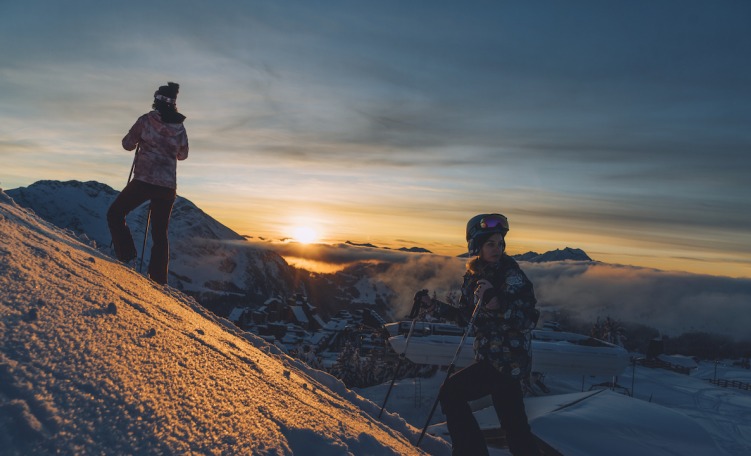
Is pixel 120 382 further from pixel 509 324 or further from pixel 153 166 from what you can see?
pixel 153 166

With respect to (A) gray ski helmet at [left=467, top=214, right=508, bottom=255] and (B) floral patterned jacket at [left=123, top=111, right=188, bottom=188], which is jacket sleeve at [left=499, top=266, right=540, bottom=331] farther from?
(B) floral patterned jacket at [left=123, top=111, right=188, bottom=188]

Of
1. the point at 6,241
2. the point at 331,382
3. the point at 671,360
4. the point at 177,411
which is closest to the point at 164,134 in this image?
the point at 6,241

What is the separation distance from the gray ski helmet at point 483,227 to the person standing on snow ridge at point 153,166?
14.1 ft

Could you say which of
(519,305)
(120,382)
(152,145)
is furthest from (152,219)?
(519,305)

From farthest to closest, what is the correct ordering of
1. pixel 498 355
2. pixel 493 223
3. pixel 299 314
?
pixel 299 314
pixel 493 223
pixel 498 355

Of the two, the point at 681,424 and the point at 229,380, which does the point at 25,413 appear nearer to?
the point at 229,380

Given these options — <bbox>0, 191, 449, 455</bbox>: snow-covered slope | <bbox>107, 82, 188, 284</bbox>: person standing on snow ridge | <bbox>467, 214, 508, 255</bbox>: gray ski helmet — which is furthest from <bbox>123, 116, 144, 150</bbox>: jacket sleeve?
<bbox>467, 214, 508, 255</bbox>: gray ski helmet

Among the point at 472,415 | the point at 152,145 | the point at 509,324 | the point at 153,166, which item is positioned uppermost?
the point at 152,145

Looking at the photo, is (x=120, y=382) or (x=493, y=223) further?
(x=493, y=223)

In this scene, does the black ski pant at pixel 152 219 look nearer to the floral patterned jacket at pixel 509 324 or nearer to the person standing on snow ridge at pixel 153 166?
the person standing on snow ridge at pixel 153 166

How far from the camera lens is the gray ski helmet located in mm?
4387

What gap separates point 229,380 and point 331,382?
301cm

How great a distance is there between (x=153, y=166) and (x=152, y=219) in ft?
2.59

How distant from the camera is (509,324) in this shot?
162 inches
